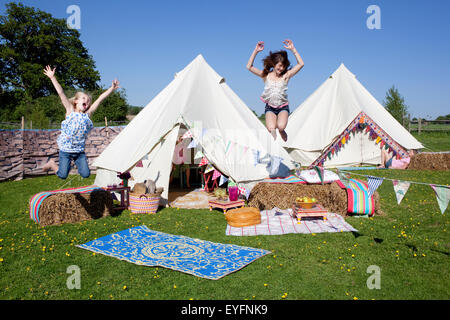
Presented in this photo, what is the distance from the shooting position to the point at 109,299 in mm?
3131

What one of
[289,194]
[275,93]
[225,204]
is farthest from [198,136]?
[275,93]

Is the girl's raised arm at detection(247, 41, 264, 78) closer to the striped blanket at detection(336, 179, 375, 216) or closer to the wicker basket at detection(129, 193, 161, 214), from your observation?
the striped blanket at detection(336, 179, 375, 216)

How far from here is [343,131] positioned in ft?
38.0

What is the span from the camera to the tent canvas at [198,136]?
22.6 ft

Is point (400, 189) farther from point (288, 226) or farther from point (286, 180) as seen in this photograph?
point (286, 180)

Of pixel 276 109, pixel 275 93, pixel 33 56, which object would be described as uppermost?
pixel 33 56

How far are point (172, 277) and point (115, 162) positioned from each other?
13.0 feet

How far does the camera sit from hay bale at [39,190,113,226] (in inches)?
225

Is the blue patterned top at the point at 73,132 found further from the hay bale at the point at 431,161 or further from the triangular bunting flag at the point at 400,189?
the hay bale at the point at 431,161

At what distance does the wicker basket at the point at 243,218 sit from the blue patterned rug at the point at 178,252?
3.08ft

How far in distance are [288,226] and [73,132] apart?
347 centimetres

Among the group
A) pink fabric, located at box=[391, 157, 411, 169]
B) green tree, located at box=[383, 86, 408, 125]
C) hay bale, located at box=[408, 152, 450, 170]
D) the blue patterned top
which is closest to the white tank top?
the blue patterned top
